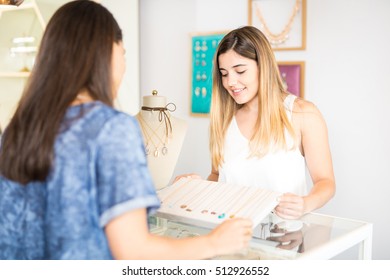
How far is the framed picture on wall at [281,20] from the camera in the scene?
9.38 feet

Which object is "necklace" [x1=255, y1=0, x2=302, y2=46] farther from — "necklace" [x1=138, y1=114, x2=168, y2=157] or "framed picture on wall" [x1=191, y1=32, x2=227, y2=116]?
"necklace" [x1=138, y1=114, x2=168, y2=157]

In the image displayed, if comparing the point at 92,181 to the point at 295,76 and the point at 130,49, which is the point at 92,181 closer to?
the point at 295,76

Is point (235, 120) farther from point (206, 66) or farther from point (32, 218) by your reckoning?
point (206, 66)

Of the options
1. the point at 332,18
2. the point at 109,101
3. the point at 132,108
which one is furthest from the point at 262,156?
the point at 132,108

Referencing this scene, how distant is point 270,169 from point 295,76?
4.38 ft

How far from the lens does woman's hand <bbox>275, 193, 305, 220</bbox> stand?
129cm

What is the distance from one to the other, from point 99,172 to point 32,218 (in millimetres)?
181

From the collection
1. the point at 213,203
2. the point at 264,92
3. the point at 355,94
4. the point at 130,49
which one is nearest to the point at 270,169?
the point at 264,92

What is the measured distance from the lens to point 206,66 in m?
3.41

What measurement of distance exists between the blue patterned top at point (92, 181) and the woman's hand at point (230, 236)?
0.53 feet

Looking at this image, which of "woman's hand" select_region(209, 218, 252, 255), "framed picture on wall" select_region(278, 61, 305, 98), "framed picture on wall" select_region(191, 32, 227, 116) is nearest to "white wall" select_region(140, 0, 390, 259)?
"framed picture on wall" select_region(278, 61, 305, 98)

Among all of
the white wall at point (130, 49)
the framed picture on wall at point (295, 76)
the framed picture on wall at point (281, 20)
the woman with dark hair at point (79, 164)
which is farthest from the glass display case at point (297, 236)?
the white wall at point (130, 49)

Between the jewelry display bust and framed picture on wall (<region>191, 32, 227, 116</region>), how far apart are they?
63.0 inches

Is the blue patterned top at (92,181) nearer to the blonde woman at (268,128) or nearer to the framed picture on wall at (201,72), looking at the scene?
the blonde woman at (268,128)
